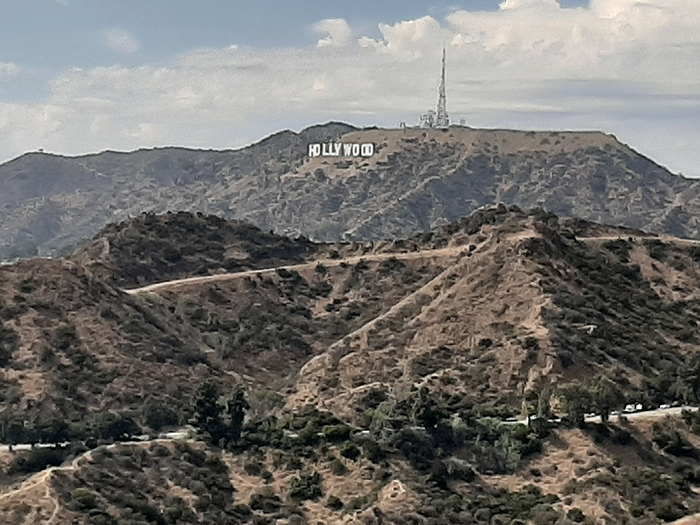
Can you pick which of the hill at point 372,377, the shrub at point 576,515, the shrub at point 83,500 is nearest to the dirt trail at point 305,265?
the hill at point 372,377

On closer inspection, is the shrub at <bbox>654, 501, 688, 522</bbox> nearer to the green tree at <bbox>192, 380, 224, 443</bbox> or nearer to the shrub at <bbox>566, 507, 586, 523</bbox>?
the shrub at <bbox>566, 507, 586, 523</bbox>

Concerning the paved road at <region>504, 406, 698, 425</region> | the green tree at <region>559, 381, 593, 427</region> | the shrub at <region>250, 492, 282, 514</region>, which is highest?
the green tree at <region>559, 381, 593, 427</region>

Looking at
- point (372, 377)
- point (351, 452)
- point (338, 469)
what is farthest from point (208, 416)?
point (372, 377)

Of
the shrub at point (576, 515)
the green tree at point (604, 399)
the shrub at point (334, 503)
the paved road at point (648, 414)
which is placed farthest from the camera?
the paved road at point (648, 414)

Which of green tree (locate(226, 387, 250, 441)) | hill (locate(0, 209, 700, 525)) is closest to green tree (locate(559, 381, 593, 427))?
hill (locate(0, 209, 700, 525))

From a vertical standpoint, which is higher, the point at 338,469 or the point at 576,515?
the point at 338,469

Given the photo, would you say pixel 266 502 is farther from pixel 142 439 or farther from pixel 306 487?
pixel 142 439

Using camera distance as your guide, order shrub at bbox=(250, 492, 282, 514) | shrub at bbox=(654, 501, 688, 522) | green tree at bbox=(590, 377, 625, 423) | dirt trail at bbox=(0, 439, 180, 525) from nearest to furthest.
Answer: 1. dirt trail at bbox=(0, 439, 180, 525)
2. shrub at bbox=(654, 501, 688, 522)
3. shrub at bbox=(250, 492, 282, 514)
4. green tree at bbox=(590, 377, 625, 423)

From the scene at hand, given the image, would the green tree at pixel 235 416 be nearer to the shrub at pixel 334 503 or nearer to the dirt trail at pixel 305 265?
the shrub at pixel 334 503

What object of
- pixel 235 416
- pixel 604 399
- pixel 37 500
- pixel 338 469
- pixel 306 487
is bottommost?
pixel 306 487

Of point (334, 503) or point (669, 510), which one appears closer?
point (669, 510)

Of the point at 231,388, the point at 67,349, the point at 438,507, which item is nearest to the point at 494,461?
the point at 438,507

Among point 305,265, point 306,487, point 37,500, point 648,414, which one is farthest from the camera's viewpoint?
point 305,265

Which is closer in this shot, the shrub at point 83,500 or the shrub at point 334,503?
the shrub at point 83,500
